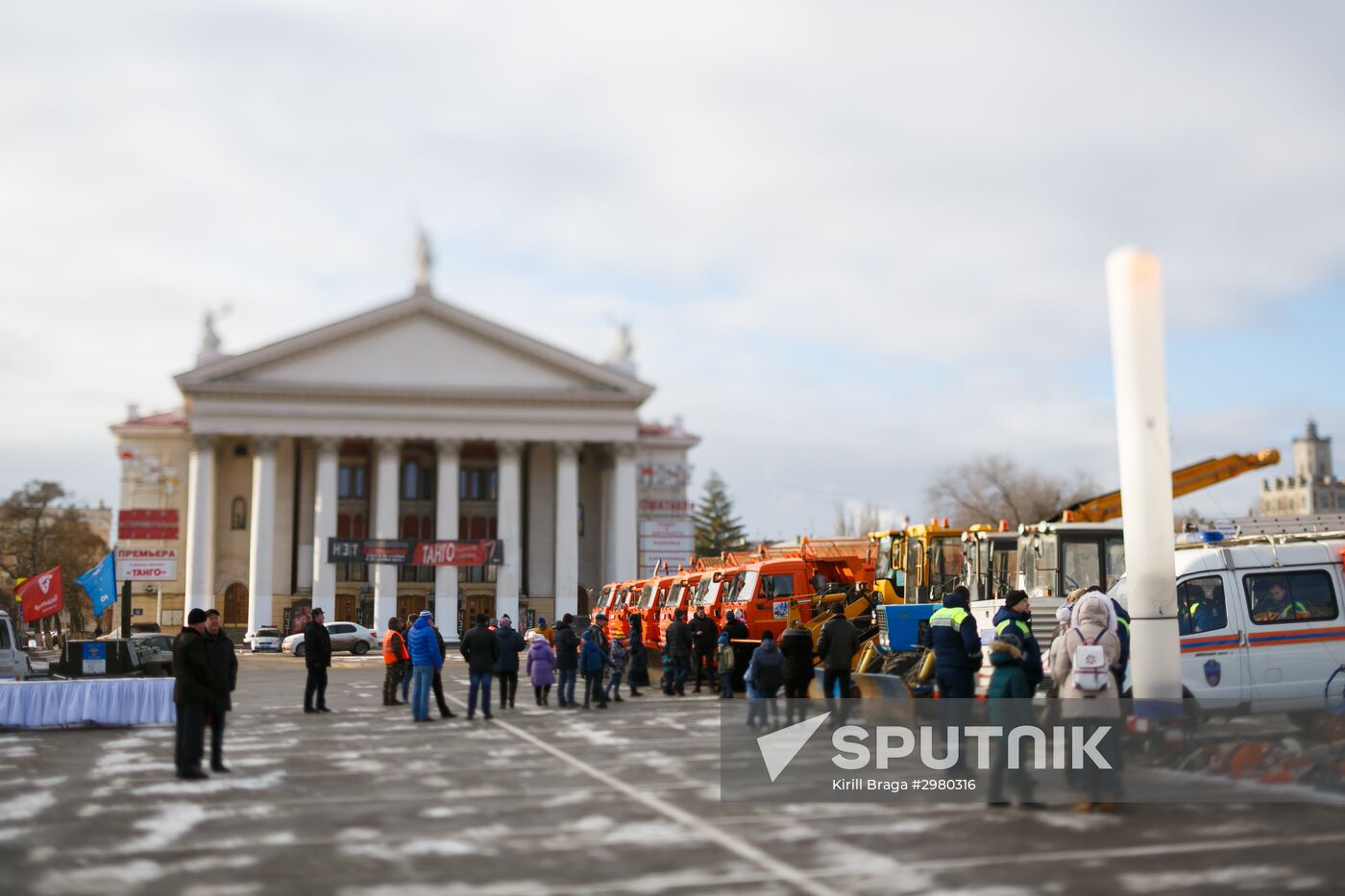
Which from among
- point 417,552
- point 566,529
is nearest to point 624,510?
point 566,529

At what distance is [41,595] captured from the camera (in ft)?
105

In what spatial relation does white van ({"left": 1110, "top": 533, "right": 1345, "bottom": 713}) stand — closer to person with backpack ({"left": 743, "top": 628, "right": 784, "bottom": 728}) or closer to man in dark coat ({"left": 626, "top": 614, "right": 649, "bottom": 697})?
person with backpack ({"left": 743, "top": 628, "right": 784, "bottom": 728})

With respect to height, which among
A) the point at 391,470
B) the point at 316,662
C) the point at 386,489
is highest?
the point at 391,470

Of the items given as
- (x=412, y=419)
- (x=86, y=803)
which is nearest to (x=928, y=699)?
(x=86, y=803)

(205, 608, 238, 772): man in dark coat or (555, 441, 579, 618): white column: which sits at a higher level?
(555, 441, 579, 618): white column

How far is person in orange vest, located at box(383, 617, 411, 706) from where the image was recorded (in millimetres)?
21344

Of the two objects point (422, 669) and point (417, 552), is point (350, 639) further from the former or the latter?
point (422, 669)

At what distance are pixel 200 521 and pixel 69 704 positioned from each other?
46989 mm

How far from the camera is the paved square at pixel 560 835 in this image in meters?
8.09

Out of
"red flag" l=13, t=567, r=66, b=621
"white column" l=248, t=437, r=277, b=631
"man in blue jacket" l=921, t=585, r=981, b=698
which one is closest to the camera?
"man in blue jacket" l=921, t=585, r=981, b=698

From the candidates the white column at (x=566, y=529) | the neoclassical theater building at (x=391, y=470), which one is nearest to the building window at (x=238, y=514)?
the neoclassical theater building at (x=391, y=470)

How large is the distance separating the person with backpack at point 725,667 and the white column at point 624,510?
44.9 metres

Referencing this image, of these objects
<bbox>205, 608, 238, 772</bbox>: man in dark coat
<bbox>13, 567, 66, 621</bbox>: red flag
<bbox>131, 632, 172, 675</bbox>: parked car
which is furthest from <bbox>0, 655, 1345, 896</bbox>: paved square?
<bbox>13, 567, 66, 621</bbox>: red flag

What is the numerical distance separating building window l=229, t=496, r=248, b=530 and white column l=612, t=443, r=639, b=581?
1922 cm
